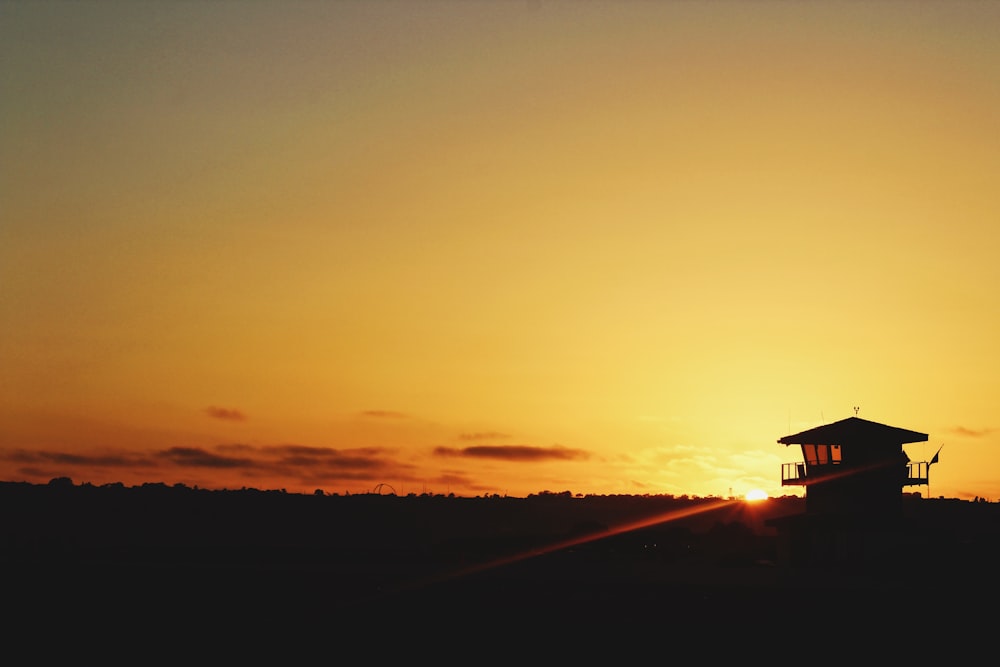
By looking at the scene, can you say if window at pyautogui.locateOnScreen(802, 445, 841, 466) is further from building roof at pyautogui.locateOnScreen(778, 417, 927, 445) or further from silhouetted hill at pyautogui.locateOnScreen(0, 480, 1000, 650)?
silhouetted hill at pyautogui.locateOnScreen(0, 480, 1000, 650)

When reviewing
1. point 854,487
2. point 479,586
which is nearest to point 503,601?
point 479,586

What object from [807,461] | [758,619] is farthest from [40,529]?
[758,619]

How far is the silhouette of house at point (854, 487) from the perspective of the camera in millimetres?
88375

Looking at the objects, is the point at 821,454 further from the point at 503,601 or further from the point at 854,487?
the point at 503,601

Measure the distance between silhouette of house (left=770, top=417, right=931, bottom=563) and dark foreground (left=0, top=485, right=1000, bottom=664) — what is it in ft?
9.48

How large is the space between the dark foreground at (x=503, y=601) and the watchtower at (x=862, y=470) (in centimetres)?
506

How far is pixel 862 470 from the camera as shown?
3543 inches

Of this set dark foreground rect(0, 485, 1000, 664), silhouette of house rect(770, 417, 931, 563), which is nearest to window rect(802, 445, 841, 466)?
silhouette of house rect(770, 417, 931, 563)

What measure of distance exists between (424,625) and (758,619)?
15.0 meters

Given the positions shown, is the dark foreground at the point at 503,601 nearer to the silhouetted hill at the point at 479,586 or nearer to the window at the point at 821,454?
the silhouetted hill at the point at 479,586

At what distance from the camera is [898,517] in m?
89.4

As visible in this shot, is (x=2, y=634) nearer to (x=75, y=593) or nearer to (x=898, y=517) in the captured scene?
(x=75, y=593)

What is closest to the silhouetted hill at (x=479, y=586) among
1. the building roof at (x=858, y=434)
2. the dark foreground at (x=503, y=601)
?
the dark foreground at (x=503, y=601)

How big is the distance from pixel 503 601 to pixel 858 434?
45.5m
